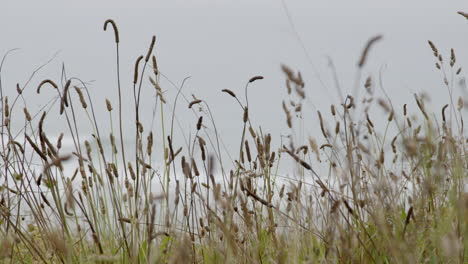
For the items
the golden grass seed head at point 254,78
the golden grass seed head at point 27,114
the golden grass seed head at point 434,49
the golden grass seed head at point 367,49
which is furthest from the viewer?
the golden grass seed head at point 434,49

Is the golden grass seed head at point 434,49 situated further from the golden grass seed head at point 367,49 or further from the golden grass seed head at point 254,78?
the golden grass seed head at point 367,49

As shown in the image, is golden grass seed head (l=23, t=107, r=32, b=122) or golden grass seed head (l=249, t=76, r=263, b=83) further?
golden grass seed head (l=23, t=107, r=32, b=122)

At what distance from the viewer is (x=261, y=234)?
2668 millimetres

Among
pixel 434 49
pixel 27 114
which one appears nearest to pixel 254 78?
pixel 27 114

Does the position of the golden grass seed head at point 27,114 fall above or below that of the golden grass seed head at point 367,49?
above

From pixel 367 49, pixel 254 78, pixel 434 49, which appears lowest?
pixel 367 49

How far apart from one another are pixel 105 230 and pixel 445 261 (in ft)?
4.18

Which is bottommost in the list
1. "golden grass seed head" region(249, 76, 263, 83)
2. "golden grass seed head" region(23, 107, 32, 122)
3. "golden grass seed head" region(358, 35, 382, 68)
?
"golden grass seed head" region(358, 35, 382, 68)

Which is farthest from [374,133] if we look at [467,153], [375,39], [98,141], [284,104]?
[98,141]

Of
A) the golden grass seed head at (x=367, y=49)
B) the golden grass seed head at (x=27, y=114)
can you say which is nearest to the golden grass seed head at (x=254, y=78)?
the golden grass seed head at (x=367, y=49)

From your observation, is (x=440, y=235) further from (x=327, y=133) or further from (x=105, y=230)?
(x=105, y=230)

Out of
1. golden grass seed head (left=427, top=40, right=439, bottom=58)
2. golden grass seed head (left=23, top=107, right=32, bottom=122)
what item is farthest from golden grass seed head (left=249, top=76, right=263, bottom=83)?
golden grass seed head (left=427, top=40, right=439, bottom=58)

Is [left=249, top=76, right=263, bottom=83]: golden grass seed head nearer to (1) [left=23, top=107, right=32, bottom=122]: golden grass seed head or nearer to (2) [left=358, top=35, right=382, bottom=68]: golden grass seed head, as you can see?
(2) [left=358, top=35, right=382, bottom=68]: golden grass seed head

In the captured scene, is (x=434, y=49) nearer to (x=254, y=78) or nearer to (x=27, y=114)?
(x=254, y=78)
